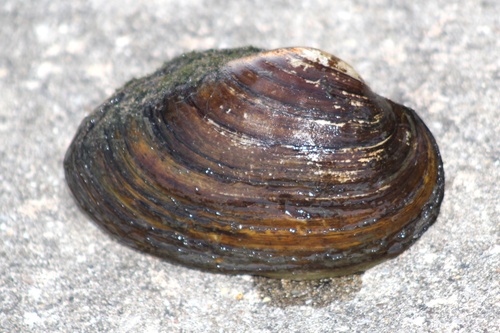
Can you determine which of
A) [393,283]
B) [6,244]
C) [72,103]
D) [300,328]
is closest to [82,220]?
[6,244]

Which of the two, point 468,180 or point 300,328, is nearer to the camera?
point 300,328

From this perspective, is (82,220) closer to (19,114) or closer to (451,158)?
(19,114)

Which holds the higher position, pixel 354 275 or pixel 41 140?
pixel 354 275

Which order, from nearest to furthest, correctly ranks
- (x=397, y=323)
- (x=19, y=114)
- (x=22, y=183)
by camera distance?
(x=397, y=323) → (x=22, y=183) → (x=19, y=114)
